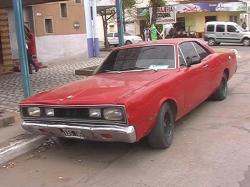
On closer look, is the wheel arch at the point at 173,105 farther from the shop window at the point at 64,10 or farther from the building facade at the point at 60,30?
the shop window at the point at 64,10

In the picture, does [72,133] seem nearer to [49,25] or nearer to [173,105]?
[173,105]

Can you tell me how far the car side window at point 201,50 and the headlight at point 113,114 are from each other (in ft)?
11.5

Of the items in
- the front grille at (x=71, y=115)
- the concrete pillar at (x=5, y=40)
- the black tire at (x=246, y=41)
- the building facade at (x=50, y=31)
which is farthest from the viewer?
the black tire at (x=246, y=41)

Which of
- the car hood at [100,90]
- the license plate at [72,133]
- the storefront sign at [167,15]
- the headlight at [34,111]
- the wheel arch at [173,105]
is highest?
the storefront sign at [167,15]

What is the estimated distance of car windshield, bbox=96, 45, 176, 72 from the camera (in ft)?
24.6

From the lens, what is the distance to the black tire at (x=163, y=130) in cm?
620

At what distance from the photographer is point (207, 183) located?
5.13 metres

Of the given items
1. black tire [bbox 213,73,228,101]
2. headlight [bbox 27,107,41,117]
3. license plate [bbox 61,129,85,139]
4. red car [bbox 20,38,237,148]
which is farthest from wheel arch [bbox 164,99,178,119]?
black tire [bbox 213,73,228,101]

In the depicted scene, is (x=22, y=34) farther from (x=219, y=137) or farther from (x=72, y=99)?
(x=219, y=137)

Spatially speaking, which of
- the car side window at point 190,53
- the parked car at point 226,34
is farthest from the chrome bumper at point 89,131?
the parked car at point 226,34

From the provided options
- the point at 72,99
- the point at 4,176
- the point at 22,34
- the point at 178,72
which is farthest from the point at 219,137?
the point at 22,34

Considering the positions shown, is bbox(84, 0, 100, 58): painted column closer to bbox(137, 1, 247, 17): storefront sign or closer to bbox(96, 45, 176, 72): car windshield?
bbox(96, 45, 176, 72): car windshield

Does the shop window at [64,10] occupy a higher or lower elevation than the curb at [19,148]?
higher

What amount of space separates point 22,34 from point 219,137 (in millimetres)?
4126
